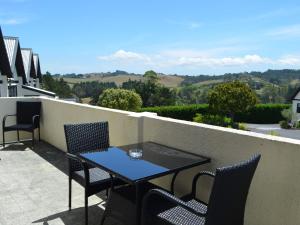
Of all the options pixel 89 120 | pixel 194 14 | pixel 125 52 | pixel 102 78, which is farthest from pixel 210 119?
pixel 102 78

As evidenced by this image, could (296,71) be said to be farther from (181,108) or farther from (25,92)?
(25,92)

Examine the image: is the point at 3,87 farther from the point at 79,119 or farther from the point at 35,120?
the point at 79,119

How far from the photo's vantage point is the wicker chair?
11.3 feet

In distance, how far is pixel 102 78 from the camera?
286ft

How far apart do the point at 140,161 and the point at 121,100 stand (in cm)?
1749

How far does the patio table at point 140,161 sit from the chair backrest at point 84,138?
33cm

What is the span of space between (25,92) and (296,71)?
263 ft

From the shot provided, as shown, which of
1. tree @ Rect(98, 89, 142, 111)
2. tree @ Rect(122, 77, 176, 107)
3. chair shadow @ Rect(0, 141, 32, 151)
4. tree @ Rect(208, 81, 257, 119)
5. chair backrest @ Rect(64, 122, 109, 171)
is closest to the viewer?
chair backrest @ Rect(64, 122, 109, 171)

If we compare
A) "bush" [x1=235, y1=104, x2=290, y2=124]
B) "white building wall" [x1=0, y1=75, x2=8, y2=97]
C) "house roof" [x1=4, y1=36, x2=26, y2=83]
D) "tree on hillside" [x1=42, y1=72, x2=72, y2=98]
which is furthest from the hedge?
"tree on hillside" [x1=42, y1=72, x2=72, y2=98]

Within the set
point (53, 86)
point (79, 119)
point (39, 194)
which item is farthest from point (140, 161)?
point (53, 86)

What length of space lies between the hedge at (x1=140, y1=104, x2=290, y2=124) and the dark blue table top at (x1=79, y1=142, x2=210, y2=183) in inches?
768

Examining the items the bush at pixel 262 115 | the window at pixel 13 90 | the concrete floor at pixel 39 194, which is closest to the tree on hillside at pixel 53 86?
the window at pixel 13 90

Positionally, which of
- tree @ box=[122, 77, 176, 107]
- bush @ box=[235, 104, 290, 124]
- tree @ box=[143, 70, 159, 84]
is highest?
tree @ box=[143, 70, 159, 84]

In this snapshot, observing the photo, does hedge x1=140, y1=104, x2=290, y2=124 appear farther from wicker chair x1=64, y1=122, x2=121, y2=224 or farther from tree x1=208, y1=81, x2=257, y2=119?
wicker chair x1=64, y1=122, x2=121, y2=224
